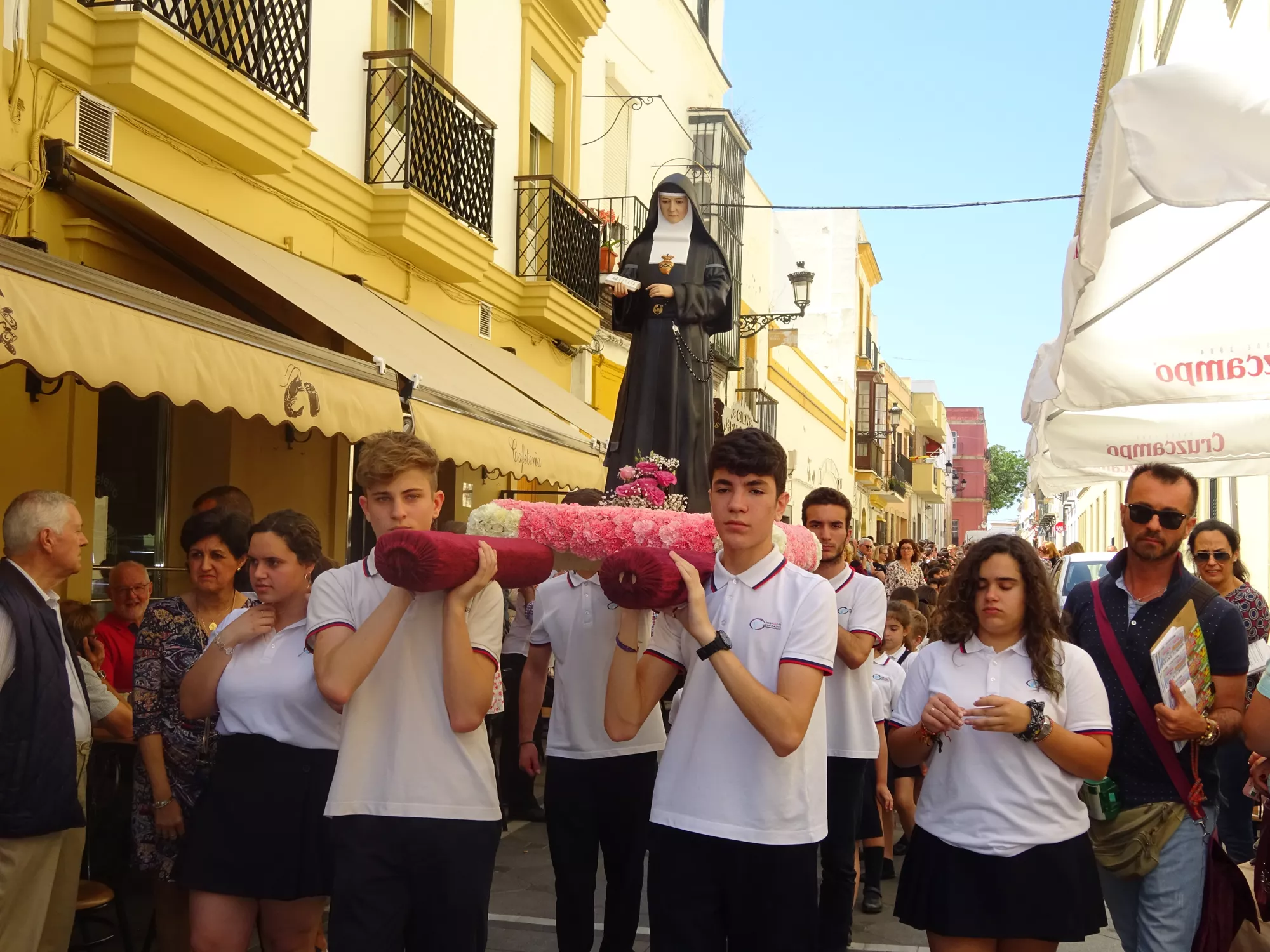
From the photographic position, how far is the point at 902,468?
5150 cm

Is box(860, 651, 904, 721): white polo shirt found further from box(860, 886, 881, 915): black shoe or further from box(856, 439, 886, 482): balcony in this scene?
box(856, 439, 886, 482): balcony

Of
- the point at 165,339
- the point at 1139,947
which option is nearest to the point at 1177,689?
the point at 1139,947

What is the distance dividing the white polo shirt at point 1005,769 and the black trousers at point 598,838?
3.73 feet

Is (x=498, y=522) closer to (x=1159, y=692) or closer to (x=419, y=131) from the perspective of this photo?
(x=1159, y=692)

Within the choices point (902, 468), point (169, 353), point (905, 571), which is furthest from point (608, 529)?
point (902, 468)

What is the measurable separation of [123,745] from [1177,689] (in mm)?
4037

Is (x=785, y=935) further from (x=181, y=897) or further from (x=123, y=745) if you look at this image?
(x=123, y=745)

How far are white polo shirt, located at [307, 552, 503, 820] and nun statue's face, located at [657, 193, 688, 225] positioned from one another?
293cm

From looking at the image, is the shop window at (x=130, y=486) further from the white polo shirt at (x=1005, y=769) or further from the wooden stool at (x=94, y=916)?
the white polo shirt at (x=1005, y=769)

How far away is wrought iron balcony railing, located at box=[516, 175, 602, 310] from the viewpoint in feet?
47.2

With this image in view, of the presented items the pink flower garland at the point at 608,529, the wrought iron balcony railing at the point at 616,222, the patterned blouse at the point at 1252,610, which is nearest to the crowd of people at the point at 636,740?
the pink flower garland at the point at 608,529

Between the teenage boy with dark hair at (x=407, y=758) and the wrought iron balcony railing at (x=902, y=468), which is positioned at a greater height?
the wrought iron balcony railing at (x=902, y=468)

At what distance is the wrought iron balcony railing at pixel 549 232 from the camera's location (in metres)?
14.4

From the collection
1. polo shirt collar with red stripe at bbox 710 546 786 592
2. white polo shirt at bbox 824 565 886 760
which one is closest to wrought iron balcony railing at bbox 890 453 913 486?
white polo shirt at bbox 824 565 886 760
